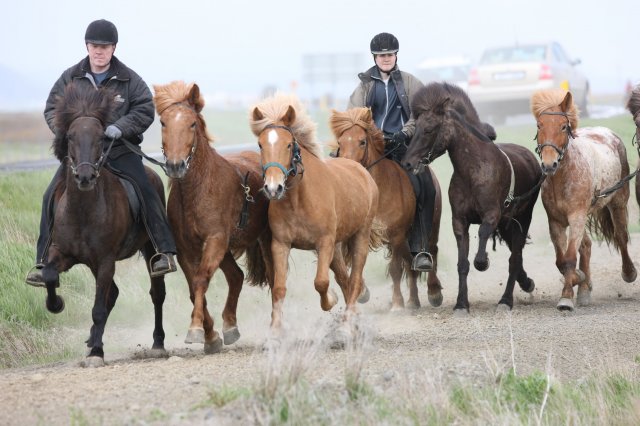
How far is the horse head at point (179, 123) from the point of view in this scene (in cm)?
984

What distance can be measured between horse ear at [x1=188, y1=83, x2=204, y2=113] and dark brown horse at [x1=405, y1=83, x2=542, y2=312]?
9.50 feet

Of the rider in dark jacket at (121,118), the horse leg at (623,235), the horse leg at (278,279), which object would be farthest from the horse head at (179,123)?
the horse leg at (623,235)

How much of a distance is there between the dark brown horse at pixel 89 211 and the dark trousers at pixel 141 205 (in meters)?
0.12

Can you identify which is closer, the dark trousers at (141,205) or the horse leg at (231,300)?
the dark trousers at (141,205)

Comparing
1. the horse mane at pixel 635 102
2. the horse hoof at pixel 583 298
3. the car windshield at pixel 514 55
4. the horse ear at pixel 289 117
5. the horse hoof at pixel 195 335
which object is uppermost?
the car windshield at pixel 514 55

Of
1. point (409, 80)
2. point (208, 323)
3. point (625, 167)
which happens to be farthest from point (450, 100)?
point (208, 323)

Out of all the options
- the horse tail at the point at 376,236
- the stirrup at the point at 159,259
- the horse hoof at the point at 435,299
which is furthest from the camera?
the horse hoof at the point at 435,299

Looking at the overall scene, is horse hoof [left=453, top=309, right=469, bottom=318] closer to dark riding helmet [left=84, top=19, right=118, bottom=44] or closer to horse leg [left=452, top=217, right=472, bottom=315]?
horse leg [left=452, top=217, right=472, bottom=315]

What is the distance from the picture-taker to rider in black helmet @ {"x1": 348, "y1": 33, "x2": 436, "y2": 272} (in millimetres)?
13133

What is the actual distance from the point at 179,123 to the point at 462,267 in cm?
433

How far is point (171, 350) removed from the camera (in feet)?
39.3

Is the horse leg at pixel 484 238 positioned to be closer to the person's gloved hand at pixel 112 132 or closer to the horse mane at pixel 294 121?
the horse mane at pixel 294 121

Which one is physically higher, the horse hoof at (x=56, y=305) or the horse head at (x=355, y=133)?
the horse head at (x=355, y=133)

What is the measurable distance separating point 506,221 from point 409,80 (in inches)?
82.2
